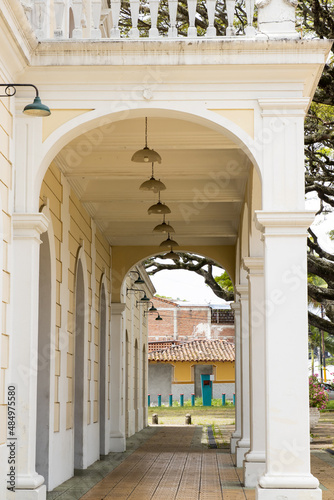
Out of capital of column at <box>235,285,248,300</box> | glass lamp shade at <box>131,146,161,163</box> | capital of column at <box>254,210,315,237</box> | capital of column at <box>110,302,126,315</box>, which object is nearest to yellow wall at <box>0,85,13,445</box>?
glass lamp shade at <box>131,146,161,163</box>

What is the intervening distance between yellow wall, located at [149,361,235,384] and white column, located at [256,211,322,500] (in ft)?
136

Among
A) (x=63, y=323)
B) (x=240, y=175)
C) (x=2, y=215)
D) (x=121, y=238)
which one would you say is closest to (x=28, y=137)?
(x=2, y=215)

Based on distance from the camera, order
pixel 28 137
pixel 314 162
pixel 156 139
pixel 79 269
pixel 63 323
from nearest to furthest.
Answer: pixel 28 137 → pixel 156 139 → pixel 63 323 → pixel 79 269 → pixel 314 162

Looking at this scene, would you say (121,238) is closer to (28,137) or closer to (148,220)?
(148,220)

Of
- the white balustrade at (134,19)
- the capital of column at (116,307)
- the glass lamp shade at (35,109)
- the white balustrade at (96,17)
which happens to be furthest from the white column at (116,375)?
the glass lamp shade at (35,109)

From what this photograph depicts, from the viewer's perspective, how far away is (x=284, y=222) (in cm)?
792

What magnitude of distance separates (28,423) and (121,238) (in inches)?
414

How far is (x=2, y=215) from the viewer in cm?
759

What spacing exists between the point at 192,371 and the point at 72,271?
3762 cm

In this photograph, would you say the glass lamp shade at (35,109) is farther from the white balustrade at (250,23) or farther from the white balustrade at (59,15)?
the white balustrade at (250,23)

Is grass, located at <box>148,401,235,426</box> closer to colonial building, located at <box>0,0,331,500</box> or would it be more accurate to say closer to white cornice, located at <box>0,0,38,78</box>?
colonial building, located at <box>0,0,331,500</box>

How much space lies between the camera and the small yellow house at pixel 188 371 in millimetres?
48719

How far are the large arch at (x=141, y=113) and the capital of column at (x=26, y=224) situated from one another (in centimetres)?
38

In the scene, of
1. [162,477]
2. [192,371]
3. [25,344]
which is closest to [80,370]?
[162,477]
